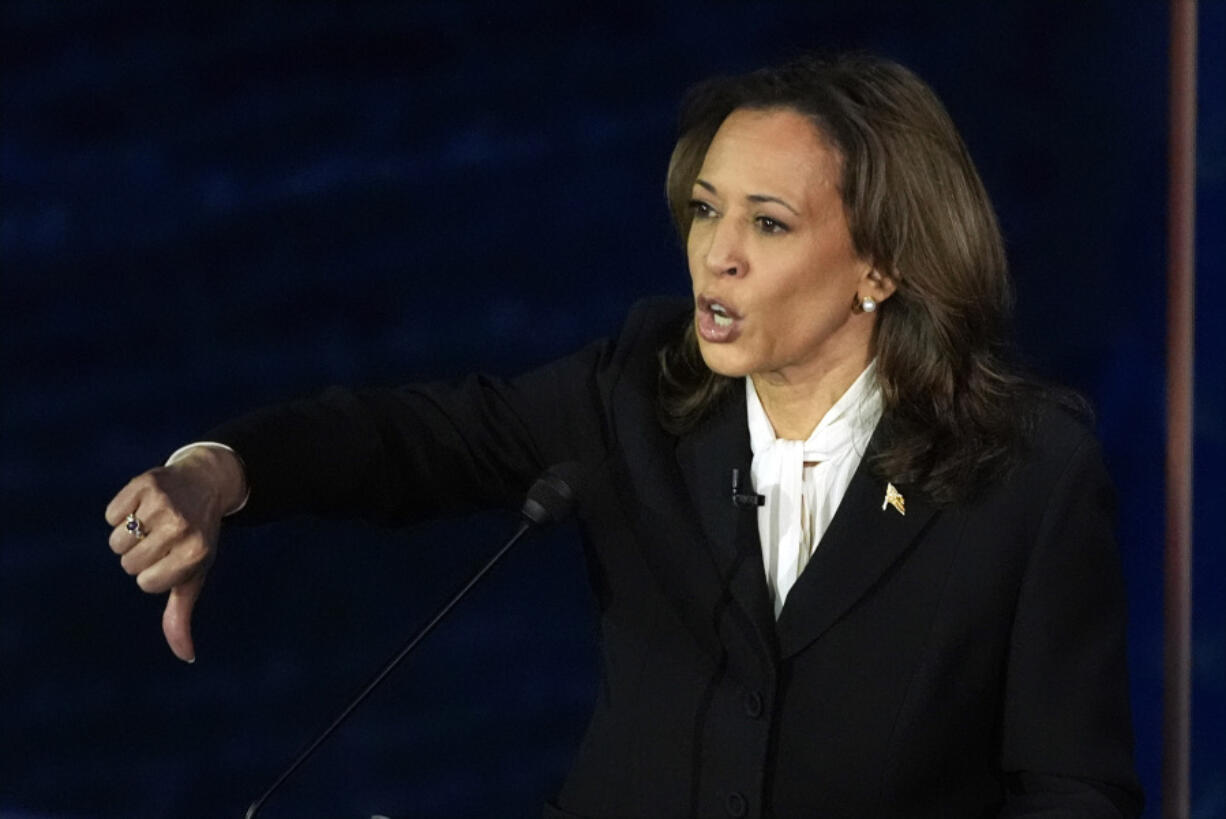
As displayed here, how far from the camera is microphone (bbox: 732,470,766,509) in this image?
6.48 ft

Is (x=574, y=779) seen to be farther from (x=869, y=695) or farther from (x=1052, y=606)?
(x=1052, y=606)

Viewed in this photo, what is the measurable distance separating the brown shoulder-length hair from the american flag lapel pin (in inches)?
0.7

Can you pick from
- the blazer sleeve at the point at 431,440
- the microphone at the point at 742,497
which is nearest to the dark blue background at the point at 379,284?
the blazer sleeve at the point at 431,440

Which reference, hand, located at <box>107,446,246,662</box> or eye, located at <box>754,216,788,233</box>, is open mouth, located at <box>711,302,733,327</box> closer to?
eye, located at <box>754,216,788,233</box>

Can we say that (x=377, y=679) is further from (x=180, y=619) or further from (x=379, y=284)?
(x=379, y=284)

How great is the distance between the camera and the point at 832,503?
6.56 ft

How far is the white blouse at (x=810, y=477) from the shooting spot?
1.99 meters

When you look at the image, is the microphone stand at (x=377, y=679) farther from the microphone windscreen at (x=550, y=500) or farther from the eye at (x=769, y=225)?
the eye at (x=769, y=225)

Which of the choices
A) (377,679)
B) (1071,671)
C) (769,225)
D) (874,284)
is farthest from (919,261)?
(377,679)

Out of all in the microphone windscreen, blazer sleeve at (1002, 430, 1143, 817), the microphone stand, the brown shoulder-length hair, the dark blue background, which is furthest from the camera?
the dark blue background

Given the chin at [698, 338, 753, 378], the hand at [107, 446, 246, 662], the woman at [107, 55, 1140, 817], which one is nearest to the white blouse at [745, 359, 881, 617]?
the woman at [107, 55, 1140, 817]

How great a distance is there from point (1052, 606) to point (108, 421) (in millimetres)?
1248

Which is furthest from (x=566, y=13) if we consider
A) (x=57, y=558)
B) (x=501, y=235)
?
(x=57, y=558)

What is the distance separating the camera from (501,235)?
2.52 meters
